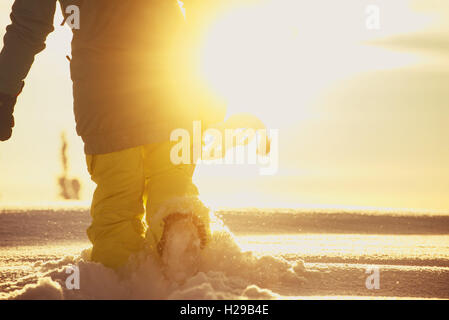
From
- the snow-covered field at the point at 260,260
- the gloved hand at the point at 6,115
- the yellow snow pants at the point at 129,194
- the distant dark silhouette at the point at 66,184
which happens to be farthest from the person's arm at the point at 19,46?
the distant dark silhouette at the point at 66,184

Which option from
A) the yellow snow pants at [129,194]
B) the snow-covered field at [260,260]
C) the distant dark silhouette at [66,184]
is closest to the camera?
the snow-covered field at [260,260]

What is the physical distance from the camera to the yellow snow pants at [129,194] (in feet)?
8.93

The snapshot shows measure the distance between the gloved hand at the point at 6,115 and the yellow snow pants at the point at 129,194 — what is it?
432 millimetres

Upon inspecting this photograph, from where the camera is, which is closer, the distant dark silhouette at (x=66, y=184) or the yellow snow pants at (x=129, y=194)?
the yellow snow pants at (x=129, y=194)

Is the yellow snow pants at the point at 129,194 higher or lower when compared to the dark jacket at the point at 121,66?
lower

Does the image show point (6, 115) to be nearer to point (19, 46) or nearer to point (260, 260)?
point (19, 46)

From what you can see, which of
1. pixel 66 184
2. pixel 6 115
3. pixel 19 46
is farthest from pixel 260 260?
pixel 66 184

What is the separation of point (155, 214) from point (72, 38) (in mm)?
971

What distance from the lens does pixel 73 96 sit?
2939mm

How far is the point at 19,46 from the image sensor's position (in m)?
2.88

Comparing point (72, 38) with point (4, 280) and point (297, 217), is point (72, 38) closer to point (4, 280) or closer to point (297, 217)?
point (4, 280)

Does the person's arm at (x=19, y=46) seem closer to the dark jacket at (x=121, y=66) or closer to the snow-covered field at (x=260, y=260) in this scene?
the dark jacket at (x=121, y=66)
